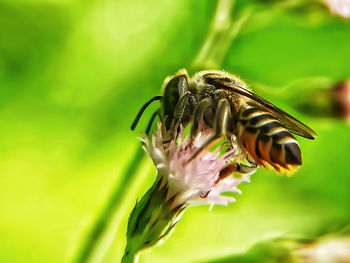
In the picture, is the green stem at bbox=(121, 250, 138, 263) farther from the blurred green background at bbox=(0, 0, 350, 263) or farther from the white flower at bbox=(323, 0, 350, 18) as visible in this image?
the white flower at bbox=(323, 0, 350, 18)

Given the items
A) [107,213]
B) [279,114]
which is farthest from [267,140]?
[107,213]

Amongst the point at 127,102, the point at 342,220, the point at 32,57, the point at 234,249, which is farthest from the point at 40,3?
the point at 342,220

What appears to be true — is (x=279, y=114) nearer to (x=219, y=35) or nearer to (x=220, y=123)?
(x=220, y=123)

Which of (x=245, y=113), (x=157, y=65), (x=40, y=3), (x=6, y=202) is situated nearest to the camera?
(x=245, y=113)

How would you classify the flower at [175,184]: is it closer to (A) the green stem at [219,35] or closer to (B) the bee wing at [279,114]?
(B) the bee wing at [279,114]

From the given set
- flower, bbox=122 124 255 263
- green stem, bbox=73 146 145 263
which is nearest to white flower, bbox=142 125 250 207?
flower, bbox=122 124 255 263

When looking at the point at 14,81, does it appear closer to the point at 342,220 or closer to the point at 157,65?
the point at 157,65

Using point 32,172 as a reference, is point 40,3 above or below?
above
